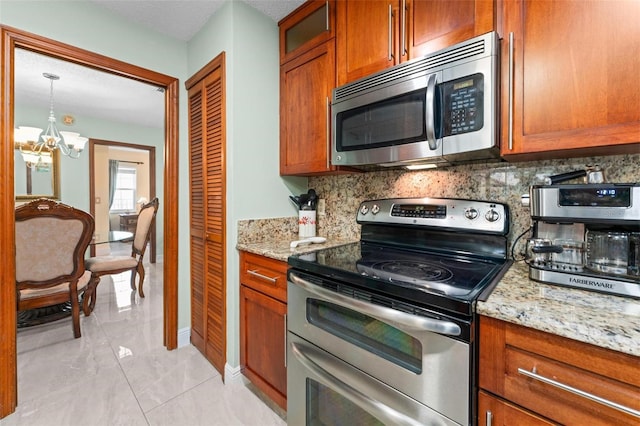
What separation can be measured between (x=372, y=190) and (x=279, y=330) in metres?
0.98

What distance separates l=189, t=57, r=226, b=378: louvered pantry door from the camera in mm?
→ 1847

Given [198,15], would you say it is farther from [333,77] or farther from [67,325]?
[67,325]

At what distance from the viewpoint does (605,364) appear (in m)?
0.63

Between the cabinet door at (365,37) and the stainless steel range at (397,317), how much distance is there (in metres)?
0.70

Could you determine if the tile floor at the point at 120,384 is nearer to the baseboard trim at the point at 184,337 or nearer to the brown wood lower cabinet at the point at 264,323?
the baseboard trim at the point at 184,337

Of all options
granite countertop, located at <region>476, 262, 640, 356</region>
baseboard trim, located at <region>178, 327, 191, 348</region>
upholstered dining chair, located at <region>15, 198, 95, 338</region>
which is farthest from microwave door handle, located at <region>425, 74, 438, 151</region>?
upholstered dining chair, located at <region>15, 198, 95, 338</region>

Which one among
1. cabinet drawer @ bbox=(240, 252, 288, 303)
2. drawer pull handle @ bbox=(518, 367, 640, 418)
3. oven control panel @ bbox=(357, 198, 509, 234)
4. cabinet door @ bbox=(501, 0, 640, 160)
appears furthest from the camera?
cabinet drawer @ bbox=(240, 252, 288, 303)

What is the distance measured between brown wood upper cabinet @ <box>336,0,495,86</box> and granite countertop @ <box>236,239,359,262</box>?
924mm

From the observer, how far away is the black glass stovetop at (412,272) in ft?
2.81

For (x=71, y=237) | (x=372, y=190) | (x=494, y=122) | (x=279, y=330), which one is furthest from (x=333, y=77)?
(x=71, y=237)

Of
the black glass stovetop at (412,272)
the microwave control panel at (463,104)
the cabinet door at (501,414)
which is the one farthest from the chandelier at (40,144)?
the cabinet door at (501,414)

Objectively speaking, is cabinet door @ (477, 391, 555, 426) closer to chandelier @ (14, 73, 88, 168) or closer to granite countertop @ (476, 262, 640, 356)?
granite countertop @ (476, 262, 640, 356)

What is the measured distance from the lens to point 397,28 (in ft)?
4.32

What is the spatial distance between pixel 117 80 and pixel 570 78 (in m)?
3.71
